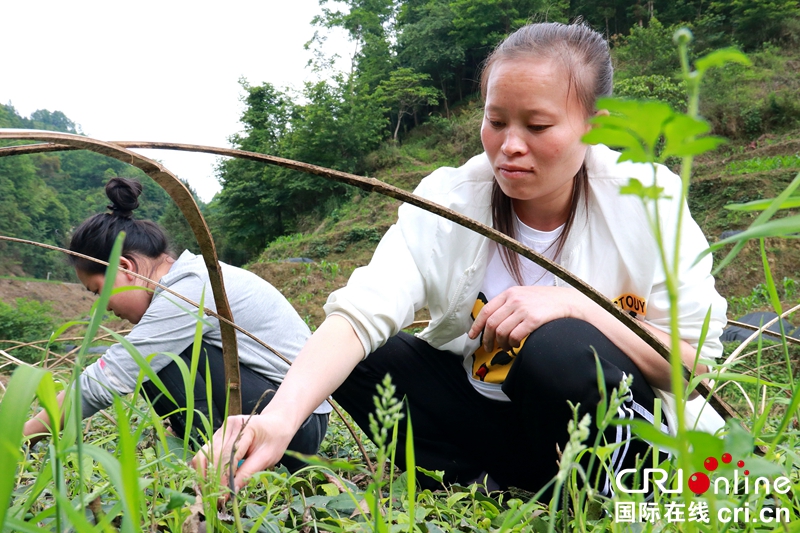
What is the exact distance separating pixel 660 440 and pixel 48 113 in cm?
5209

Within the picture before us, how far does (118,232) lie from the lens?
1.61 meters

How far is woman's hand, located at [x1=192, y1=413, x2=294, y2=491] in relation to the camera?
0.56 metres

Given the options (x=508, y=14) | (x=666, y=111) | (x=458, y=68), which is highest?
(x=508, y=14)

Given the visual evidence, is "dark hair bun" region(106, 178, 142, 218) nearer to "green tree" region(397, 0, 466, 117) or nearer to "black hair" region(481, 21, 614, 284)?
"black hair" region(481, 21, 614, 284)

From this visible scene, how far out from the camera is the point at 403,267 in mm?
1106

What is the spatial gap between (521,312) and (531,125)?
0.31 metres

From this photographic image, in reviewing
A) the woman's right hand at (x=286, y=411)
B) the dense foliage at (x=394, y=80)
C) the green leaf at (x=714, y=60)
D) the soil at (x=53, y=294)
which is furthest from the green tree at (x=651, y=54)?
the soil at (x=53, y=294)

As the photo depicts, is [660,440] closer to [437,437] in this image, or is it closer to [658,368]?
[658,368]

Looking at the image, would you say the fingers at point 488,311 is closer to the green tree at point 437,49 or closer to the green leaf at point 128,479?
the green leaf at point 128,479

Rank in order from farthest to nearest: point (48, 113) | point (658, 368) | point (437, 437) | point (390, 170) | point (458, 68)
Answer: point (48, 113)
point (458, 68)
point (390, 170)
point (437, 437)
point (658, 368)

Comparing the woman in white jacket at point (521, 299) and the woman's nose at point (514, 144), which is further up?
the woman's nose at point (514, 144)

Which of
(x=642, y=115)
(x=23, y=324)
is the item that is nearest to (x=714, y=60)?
(x=642, y=115)

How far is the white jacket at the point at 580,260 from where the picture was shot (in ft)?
3.30

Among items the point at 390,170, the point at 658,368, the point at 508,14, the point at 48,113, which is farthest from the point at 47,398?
the point at 48,113
